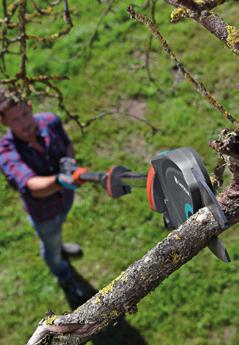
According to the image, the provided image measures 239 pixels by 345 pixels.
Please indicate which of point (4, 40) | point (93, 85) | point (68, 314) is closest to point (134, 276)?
point (68, 314)

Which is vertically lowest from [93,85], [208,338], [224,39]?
[208,338]

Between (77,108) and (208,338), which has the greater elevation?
(77,108)

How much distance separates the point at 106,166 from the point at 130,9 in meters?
4.28

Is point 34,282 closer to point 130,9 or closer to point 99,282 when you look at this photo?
point 99,282

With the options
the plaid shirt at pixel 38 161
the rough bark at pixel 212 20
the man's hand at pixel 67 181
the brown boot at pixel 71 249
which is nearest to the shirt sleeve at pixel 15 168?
the plaid shirt at pixel 38 161

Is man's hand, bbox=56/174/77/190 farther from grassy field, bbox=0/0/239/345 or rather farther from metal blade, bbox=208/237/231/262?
metal blade, bbox=208/237/231/262

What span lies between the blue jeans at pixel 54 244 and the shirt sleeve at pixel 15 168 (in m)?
0.60

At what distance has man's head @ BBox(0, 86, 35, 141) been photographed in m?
3.36

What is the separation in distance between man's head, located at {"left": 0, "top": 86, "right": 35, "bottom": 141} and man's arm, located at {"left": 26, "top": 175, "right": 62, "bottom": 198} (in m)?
0.34

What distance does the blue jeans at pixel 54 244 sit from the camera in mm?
4152

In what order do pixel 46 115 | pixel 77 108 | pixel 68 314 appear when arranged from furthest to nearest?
1. pixel 77 108
2. pixel 46 115
3. pixel 68 314

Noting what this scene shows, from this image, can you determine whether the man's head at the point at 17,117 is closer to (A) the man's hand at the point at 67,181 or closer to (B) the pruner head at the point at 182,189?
(A) the man's hand at the point at 67,181

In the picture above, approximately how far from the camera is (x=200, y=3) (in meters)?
1.19

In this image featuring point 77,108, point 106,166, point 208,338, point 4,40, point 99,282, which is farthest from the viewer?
point 77,108
